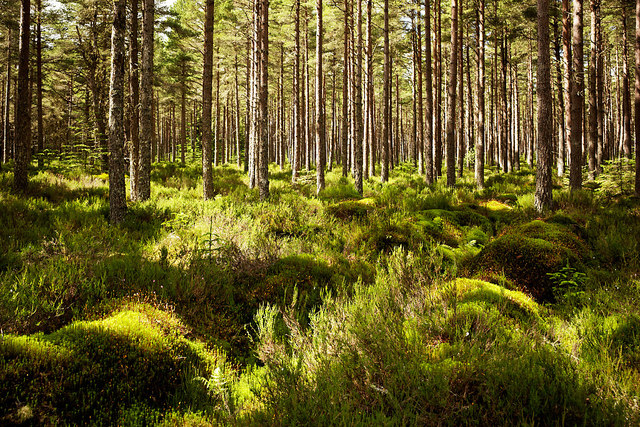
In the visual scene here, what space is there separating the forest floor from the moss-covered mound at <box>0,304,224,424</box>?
1 centimetres

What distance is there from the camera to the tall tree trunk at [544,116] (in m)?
8.38

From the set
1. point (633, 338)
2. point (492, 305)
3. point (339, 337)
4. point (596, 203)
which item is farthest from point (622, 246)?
point (339, 337)

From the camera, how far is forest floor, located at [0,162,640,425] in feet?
7.17

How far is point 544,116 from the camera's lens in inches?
336

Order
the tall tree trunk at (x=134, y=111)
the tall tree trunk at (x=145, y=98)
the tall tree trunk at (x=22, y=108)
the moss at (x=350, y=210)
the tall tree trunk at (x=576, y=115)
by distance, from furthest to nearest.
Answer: the tall tree trunk at (x=576, y=115) → the tall tree trunk at (x=134, y=111) → the tall tree trunk at (x=145, y=98) → the tall tree trunk at (x=22, y=108) → the moss at (x=350, y=210)

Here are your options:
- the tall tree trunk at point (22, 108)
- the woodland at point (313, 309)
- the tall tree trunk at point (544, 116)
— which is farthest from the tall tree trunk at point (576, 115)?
the tall tree trunk at point (22, 108)

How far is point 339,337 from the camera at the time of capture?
2.92 metres

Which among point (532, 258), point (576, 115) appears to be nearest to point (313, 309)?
point (532, 258)

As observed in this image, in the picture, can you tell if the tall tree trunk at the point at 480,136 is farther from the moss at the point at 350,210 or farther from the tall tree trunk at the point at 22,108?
the tall tree trunk at the point at 22,108

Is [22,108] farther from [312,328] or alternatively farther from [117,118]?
[312,328]

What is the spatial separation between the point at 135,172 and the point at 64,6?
2158 centimetres

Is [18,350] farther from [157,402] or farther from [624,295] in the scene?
[624,295]

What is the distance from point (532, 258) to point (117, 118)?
8078mm

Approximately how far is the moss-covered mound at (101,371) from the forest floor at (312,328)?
14 millimetres
